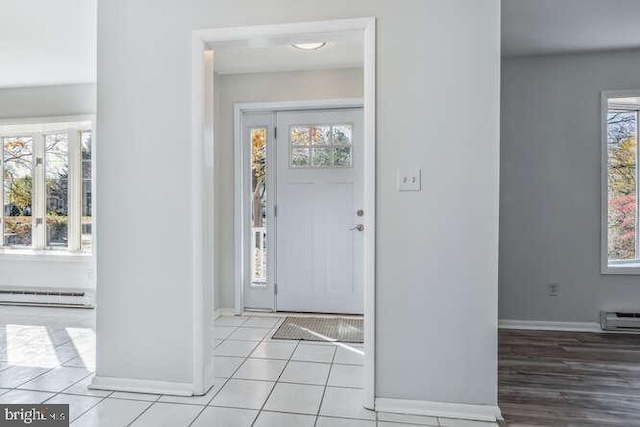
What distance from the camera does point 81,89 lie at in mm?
4406

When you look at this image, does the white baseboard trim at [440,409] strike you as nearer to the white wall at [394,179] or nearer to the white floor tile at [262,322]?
the white wall at [394,179]

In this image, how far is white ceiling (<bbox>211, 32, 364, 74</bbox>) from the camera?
327 cm

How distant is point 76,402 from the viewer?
2.18 metres

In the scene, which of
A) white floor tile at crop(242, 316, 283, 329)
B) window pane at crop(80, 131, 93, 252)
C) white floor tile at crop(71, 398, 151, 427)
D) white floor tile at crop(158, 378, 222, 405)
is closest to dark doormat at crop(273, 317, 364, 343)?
white floor tile at crop(242, 316, 283, 329)

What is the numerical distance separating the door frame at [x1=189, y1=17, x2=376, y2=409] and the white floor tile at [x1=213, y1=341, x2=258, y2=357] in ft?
1.83

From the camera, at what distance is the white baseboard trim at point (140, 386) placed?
2273 mm

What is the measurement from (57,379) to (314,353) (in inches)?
64.8

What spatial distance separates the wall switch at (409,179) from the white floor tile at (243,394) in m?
1.40

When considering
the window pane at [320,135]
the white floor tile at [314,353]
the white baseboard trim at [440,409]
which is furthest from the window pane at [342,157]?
the white baseboard trim at [440,409]

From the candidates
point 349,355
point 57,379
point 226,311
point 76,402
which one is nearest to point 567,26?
point 349,355

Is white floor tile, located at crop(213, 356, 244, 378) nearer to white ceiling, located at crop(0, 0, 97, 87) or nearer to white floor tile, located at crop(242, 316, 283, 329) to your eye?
white floor tile, located at crop(242, 316, 283, 329)

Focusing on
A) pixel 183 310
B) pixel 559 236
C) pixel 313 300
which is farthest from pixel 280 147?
pixel 559 236

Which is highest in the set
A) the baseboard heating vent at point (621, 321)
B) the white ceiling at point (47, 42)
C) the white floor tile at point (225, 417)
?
the white ceiling at point (47, 42)

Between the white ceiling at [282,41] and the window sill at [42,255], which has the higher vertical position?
the white ceiling at [282,41]
